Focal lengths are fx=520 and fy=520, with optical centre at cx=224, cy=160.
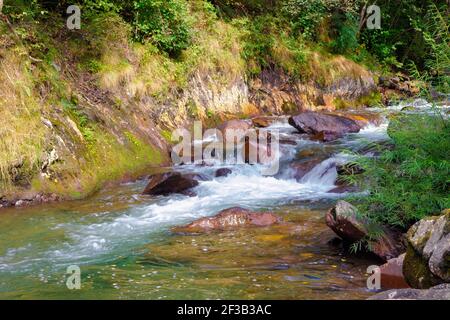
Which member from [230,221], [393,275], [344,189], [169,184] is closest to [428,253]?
[393,275]

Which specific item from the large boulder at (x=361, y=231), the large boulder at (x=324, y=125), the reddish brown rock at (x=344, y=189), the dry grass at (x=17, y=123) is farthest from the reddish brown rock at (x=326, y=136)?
the large boulder at (x=361, y=231)

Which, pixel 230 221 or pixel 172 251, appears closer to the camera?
pixel 172 251

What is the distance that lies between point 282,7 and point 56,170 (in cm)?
1168

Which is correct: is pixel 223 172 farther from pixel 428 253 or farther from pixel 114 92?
pixel 428 253

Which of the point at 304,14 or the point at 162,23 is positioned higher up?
the point at 304,14

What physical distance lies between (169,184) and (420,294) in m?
6.19

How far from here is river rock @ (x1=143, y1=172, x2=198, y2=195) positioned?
9.12 m

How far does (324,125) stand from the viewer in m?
13.0

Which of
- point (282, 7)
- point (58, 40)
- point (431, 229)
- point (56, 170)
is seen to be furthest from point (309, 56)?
point (431, 229)

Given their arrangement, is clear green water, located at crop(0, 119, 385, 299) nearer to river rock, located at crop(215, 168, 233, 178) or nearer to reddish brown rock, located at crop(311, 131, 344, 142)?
river rock, located at crop(215, 168, 233, 178)

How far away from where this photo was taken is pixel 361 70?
725 inches

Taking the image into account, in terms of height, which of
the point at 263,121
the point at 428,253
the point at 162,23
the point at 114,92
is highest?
the point at 162,23

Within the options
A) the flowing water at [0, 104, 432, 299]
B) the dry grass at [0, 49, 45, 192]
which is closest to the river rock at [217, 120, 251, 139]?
the flowing water at [0, 104, 432, 299]

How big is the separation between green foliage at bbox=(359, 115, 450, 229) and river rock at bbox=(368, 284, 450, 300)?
1.86m
